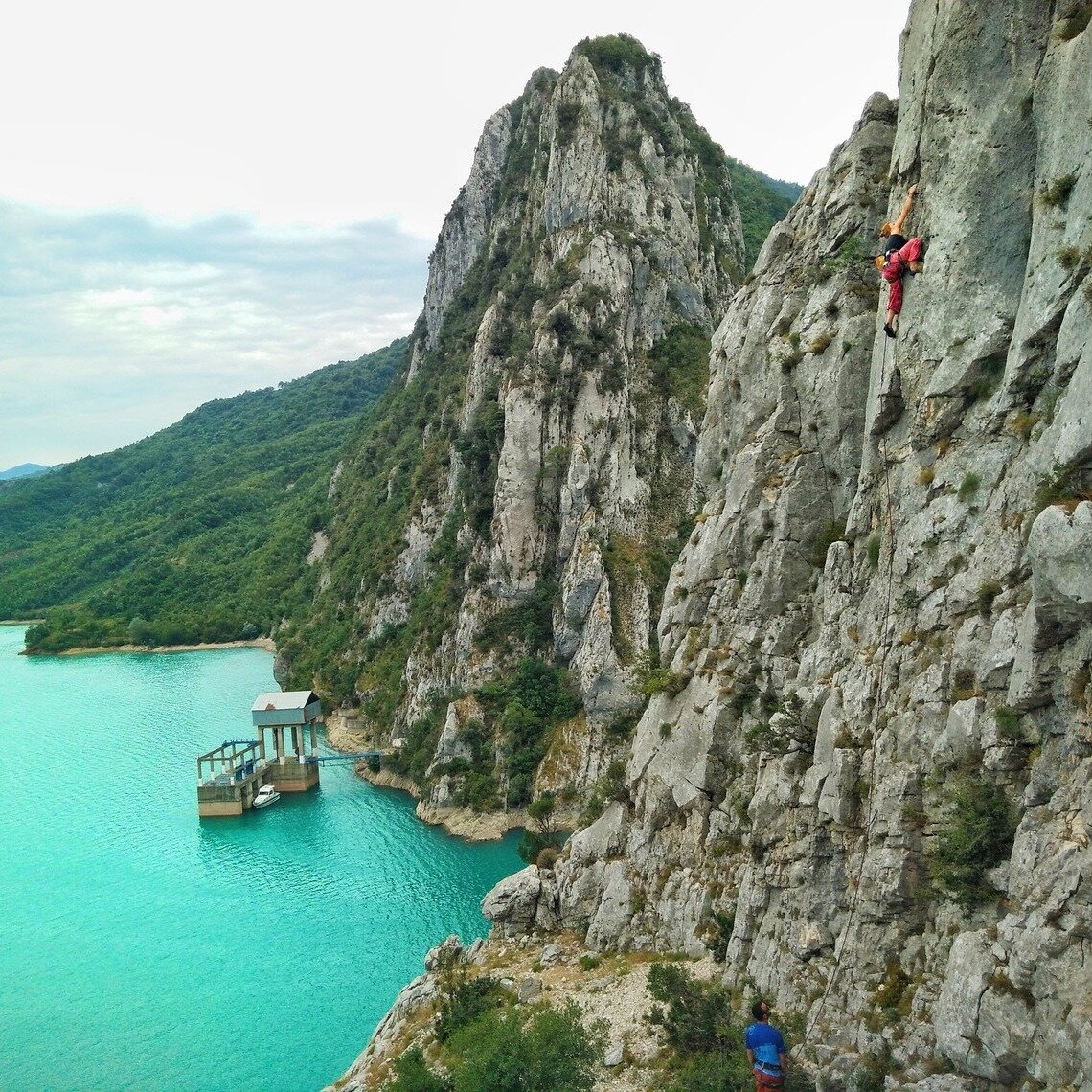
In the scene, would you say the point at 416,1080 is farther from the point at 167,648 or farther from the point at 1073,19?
the point at 167,648

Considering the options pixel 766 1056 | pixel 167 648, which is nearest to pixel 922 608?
pixel 766 1056

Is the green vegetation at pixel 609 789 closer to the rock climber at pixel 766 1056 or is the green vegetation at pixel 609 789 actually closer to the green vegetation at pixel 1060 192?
the rock climber at pixel 766 1056

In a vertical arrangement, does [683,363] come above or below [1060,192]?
above

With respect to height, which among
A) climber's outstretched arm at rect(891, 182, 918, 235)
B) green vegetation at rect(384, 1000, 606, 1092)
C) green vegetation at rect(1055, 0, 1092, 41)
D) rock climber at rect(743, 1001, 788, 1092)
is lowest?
green vegetation at rect(384, 1000, 606, 1092)

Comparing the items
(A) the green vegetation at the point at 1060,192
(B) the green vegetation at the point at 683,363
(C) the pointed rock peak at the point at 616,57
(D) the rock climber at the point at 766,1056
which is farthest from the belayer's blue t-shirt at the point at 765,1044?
(C) the pointed rock peak at the point at 616,57

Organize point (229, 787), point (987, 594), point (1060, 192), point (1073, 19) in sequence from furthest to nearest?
point (229, 787), point (987, 594), point (1073, 19), point (1060, 192)

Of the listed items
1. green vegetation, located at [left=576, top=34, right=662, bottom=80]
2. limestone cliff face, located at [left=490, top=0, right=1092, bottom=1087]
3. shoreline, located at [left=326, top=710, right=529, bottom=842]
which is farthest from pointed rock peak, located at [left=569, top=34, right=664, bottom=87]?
limestone cliff face, located at [left=490, top=0, right=1092, bottom=1087]

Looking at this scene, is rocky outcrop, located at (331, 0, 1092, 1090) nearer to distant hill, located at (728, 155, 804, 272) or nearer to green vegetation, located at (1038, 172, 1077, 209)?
green vegetation, located at (1038, 172, 1077, 209)

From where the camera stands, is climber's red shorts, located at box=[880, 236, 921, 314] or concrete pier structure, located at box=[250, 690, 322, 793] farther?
concrete pier structure, located at box=[250, 690, 322, 793]
